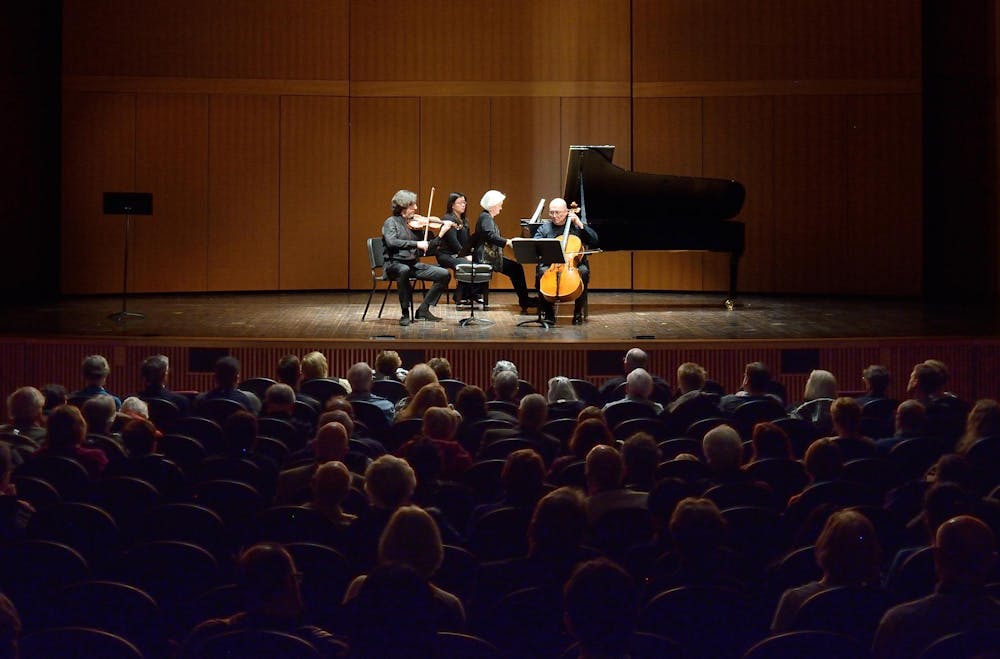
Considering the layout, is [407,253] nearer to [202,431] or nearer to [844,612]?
[202,431]

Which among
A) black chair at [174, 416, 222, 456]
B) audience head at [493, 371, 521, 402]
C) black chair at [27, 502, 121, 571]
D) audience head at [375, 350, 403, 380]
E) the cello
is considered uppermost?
the cello

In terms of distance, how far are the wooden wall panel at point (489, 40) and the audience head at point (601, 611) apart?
12.0 metres

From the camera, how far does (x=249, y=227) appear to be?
46.3ft

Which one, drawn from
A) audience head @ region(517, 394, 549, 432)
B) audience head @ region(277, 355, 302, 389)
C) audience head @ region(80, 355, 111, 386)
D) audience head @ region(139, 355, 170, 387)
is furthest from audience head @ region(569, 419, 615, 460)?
audience head @ region(80, 355, 111, 386)

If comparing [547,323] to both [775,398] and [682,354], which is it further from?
[775,398]

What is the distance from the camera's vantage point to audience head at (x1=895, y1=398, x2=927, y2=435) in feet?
17.5

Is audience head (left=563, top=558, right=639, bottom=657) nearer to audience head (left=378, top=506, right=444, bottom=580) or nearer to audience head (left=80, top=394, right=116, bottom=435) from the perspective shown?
audience head (left=378, top=506, right=444, bottom=580)

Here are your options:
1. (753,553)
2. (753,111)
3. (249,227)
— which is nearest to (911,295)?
(753,111)

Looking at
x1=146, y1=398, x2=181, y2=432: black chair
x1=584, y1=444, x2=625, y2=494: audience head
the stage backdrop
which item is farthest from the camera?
the stage backdrop

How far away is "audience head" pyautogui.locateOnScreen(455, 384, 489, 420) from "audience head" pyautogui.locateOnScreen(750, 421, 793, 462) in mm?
1531

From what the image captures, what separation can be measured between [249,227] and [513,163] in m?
3.22

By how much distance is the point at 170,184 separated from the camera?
13867mm

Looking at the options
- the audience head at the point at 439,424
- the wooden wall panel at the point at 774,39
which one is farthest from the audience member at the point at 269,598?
the wooden wall panel at the point at 774,39

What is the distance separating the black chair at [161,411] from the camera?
6.23m
